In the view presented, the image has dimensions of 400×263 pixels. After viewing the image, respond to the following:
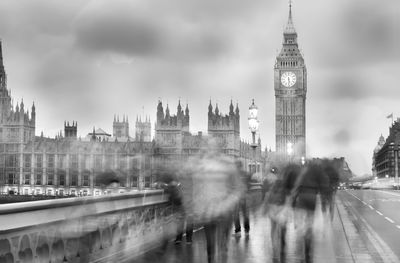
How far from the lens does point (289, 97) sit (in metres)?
155

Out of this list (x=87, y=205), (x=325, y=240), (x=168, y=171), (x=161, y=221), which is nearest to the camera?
(x=87, y=205)

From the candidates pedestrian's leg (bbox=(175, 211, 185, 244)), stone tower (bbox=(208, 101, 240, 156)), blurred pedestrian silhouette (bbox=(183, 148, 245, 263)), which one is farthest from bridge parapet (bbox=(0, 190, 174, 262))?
stone tower (bbox=(208, 101, 240, 156))

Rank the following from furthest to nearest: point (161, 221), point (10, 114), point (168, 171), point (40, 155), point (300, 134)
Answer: point (300, 134), point (10, 114), point (40, 155), point (161, 221), point (168, 171)

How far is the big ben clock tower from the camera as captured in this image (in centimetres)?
15175

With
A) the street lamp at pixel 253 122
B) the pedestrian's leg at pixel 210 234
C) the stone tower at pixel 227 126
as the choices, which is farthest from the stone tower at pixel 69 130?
the pedestrian's leg at pixel 210 234

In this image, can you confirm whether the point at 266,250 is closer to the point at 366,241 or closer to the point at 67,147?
the point at 366,241

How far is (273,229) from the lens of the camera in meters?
11.9

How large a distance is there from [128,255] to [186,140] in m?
115

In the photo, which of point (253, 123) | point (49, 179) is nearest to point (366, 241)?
Result: point (253, 123)

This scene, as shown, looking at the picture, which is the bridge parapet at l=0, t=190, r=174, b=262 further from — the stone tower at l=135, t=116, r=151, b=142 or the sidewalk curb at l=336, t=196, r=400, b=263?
the stone tower at l=135, t=116, r=151, b=142

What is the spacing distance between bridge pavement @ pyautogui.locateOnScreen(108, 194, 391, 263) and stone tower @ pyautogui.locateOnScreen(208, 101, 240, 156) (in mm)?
106557

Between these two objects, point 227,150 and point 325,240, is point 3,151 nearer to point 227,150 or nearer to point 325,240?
point 227,150

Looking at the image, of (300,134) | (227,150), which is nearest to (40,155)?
(227,150)

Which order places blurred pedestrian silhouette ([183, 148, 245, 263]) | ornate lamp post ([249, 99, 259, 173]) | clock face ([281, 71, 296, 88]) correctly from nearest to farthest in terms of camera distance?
blurred pedestrian silhouette ([183, 148, 245, 263]), ornate lamp post ([249, 99, 259, 173]), clock face ([281, 71, 296, 88])
